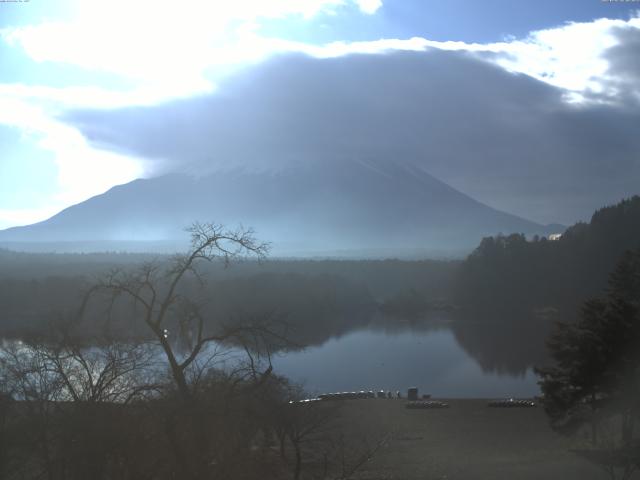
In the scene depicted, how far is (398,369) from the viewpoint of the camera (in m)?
25.3

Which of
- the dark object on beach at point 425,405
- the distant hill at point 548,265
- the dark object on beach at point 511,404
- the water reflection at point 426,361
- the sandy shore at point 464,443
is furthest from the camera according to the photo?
the distant hill at point 548,265

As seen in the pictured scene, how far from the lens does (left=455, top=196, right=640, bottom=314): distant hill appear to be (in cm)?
4825

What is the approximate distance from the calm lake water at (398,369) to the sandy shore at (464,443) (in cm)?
247

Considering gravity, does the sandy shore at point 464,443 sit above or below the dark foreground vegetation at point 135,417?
below

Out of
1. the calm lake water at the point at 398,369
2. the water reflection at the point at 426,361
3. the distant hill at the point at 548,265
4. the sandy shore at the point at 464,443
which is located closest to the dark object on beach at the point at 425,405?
the sandy shore at the point at 464,443

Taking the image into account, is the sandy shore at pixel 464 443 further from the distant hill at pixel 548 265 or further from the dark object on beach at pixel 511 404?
the distant hill at pixel 548 265

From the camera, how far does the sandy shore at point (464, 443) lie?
10383 mm

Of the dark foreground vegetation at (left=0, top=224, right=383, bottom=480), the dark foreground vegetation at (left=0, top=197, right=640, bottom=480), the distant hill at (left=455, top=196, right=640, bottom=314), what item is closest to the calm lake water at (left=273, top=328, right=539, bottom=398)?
the dark foreground vegetation at (left=0, top=197, right=640, bottom=480)

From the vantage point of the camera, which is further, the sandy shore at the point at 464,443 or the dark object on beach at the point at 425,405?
the dark object on beach at the point at 425,405

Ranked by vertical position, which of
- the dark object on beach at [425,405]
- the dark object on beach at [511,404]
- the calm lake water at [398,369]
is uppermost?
the dark object on beach at [511,404]

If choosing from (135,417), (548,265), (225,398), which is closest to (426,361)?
(225,398)

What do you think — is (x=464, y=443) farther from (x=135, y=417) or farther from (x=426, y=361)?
(x=426, y=361)

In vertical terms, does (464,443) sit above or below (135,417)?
below

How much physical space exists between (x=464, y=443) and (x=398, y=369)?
Result: 36.9 ft
